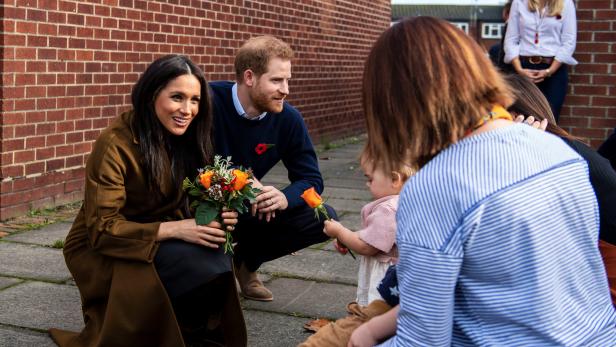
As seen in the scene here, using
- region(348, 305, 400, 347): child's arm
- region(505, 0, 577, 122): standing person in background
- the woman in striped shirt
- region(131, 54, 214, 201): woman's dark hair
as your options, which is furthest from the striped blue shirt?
region(505, 0, 577, 122): standing person in background

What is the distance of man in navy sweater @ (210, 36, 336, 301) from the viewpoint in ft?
15.8

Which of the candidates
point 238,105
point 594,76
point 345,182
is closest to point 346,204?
point 345,182

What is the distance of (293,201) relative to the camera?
479 cm

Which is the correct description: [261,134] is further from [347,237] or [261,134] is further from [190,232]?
[347,237]

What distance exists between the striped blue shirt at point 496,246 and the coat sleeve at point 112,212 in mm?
1861

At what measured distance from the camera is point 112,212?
3865mm

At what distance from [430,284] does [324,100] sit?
39.1ft

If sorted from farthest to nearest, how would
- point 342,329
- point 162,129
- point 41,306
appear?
1. point 41,306
2. point 162,129
3. point 342,329

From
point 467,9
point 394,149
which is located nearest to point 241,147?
point 394,149

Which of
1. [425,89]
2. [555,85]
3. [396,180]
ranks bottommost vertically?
[396,180]

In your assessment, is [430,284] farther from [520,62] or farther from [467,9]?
[467,9]

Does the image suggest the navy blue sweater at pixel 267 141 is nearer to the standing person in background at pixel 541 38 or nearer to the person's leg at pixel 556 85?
the standing person in background at pixel 541 38

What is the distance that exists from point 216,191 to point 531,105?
1396 mm

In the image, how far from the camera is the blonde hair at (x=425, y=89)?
Answer: 2111 mm
